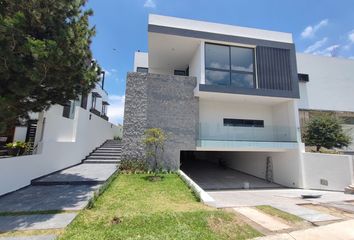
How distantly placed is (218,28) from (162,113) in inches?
267

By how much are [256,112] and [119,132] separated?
17.6m

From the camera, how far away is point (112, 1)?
9.24m

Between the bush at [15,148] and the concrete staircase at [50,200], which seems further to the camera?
the bush at [15,148]

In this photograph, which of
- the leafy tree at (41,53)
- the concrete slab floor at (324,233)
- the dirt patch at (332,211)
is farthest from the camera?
the dirt patch at (332,211)

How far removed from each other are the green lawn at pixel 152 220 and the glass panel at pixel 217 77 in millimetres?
7325

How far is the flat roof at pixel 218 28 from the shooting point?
39.8 feet

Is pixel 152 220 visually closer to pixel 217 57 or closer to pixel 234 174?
pixel 217 57

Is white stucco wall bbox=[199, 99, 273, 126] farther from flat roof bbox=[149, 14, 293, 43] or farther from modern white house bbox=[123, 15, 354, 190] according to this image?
flat roof bbox=[149, 14, 293, 43]

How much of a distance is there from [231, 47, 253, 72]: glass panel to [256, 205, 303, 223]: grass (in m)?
8.65

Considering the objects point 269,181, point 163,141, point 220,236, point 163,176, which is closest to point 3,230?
point 220,236

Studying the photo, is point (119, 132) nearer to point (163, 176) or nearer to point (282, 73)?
point (163, 176)

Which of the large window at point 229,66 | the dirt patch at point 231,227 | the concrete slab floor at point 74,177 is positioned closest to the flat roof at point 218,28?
the large window at point 229,66

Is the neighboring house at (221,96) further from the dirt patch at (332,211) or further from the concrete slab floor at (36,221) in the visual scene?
the concrete slab floor at (36,221)

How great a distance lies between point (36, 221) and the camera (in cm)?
448
